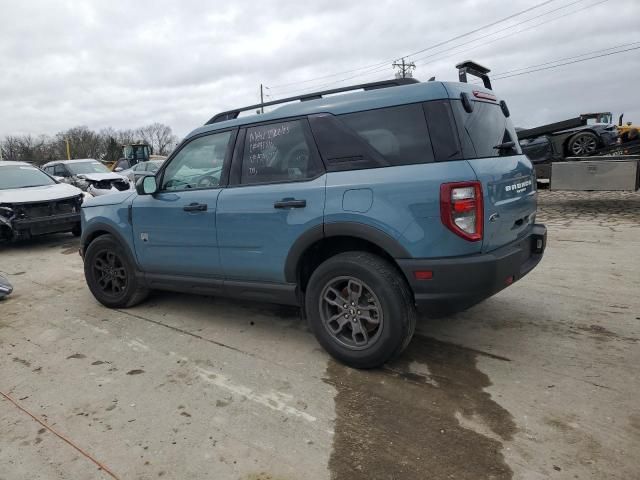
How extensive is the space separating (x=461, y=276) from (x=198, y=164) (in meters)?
2.55

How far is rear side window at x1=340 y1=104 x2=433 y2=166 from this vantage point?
119 inches

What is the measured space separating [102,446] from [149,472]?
1.34 feet

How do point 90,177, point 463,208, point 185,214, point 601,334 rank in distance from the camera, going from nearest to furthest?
point 463,208, point 601,334, point 185,214, point 90,177

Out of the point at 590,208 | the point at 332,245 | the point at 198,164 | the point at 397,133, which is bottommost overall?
the point at 590,208

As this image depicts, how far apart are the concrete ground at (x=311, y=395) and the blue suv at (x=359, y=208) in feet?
1.52

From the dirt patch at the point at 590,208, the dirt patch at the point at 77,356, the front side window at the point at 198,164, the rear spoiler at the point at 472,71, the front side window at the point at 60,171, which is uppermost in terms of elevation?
the rear spoiler at the point at 472,71

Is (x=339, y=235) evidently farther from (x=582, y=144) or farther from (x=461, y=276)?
(x=582, y=144)

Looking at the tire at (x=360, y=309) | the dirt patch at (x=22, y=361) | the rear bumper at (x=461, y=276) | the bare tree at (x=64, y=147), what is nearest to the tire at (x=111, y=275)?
the dirt patch at (x=22, y=361)

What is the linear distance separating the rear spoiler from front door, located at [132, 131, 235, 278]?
2042 millimetres

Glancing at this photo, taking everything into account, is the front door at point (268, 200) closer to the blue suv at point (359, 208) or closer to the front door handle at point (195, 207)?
the blue suv at point (359, 208)

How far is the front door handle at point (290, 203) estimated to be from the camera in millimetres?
3381

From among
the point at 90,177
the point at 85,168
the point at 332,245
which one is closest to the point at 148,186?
the point at 332,245

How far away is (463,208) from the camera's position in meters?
2.84

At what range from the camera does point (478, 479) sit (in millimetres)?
2203
